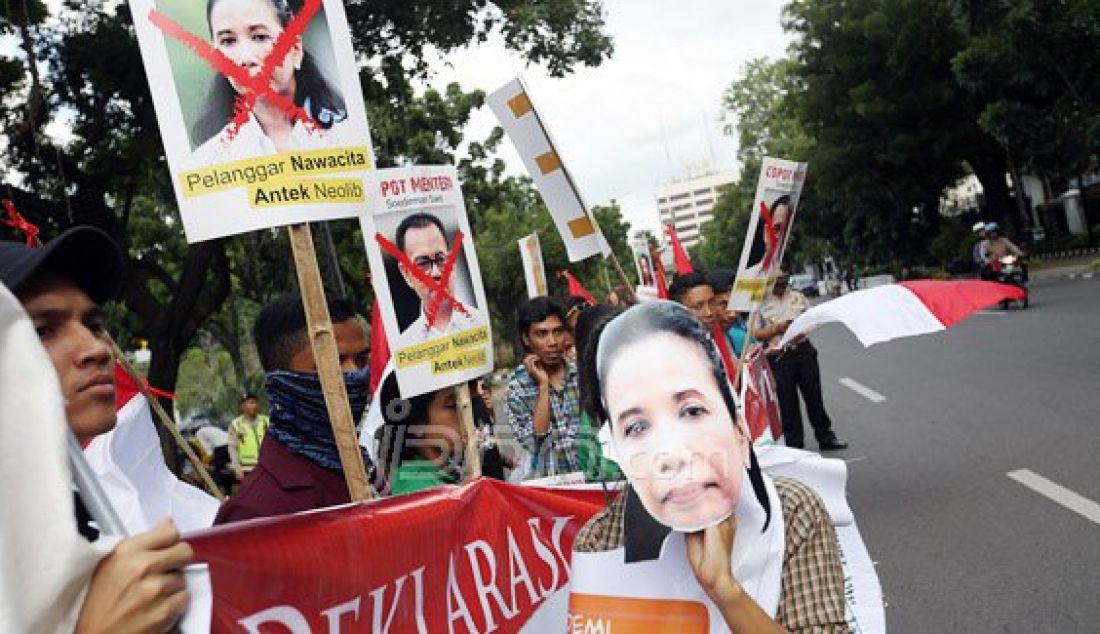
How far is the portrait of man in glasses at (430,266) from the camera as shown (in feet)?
13.1

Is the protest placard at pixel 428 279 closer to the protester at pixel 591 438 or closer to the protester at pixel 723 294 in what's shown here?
the protester at pixel 591 438

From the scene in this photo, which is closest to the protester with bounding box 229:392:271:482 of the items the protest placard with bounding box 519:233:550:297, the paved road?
the protest placard with bounding box 519:233:550:297

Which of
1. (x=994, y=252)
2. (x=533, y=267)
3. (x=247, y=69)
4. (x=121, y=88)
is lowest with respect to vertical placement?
(x=994, y=252)

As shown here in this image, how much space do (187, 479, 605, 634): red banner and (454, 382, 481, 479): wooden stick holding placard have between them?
0.23 metres

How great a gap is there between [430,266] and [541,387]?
4.83ft

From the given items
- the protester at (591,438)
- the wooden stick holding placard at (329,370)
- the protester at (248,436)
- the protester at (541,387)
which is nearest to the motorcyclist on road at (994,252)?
the protester at (248,436)

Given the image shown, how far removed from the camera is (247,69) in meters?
2.75

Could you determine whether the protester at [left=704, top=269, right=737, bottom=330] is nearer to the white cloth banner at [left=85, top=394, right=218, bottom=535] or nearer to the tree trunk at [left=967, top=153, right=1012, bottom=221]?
the white cloth banner at [left=85, top=394, right=218, bottom=535]

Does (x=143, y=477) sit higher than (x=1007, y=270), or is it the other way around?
(x=143, y=477)

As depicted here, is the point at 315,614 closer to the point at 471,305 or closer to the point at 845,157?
the point at 471,305

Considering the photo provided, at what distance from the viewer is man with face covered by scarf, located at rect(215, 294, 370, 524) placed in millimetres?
2848

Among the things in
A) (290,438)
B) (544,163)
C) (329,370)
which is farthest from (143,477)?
(544,163)

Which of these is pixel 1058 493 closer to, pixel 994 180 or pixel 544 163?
pixel 544 163

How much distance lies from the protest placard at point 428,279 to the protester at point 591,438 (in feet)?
1.41
